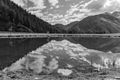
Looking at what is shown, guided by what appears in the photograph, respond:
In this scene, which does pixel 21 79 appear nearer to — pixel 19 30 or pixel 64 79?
pixel 64 79

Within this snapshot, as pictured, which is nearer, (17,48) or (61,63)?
(61,63)

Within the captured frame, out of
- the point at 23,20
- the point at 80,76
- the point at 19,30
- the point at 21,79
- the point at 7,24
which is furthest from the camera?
the point at 23,20

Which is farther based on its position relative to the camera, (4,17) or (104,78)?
(4,17)

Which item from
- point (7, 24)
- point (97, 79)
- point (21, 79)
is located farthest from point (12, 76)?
point (7, 24)

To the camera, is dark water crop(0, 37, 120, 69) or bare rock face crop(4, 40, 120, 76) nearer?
bare rock face crop(4, 40, 120, 76)

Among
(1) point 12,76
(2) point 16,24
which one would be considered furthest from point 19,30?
(1) point 12,76

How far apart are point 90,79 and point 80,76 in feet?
2.78

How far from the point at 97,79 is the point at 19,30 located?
303 ft

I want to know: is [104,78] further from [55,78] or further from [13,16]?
[13,16]

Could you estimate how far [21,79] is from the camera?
27.7 ft

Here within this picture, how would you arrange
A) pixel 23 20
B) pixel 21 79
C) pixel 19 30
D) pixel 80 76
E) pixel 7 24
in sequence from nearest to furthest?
pixel 21 79 → pixel 80 76 → pixel 7 24 → pixel 19 30 → pixel 23 20

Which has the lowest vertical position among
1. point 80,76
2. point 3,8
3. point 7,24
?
point 80,76

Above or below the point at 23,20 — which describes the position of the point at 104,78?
below

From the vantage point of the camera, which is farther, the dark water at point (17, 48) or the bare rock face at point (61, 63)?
the dark water at point (17, 48)
